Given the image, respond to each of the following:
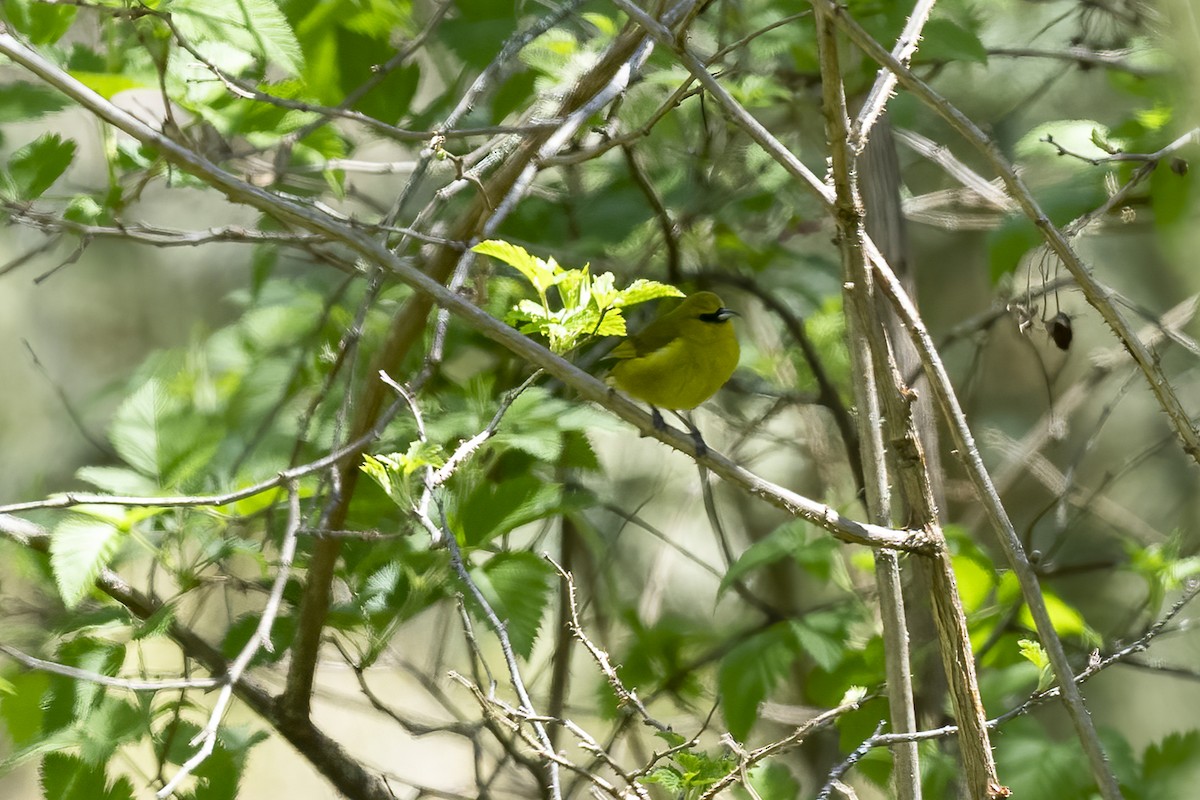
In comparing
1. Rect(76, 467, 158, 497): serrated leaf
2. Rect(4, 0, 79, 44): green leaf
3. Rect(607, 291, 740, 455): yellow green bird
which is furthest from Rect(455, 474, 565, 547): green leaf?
Rect(4, 0, 79, 44): green leaf

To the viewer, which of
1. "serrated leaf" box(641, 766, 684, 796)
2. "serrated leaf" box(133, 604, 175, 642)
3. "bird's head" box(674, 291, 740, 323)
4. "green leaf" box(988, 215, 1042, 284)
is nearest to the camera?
"serrated leaf" box(641, 766, 684, 796)

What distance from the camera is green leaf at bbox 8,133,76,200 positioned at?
2.01 metres

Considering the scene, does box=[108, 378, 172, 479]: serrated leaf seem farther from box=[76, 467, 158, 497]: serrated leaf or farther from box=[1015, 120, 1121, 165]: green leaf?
box=[1015, 120, 1121, 165]: green leaf

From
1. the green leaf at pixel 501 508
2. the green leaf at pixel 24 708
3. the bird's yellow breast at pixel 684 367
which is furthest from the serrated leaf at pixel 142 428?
the bird's yellow breast at pixel 684 367

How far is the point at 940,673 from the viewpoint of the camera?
2.25m

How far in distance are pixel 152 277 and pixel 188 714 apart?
218 centimetres

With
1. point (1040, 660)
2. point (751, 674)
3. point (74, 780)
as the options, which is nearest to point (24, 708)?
point (74, 780)

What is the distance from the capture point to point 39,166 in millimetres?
2025

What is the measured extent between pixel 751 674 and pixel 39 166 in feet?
5.57

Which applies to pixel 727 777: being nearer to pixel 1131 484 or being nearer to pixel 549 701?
pixel 549 701

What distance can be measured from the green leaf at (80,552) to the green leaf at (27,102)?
2.58ft

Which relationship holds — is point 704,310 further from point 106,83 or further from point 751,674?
point 106,83

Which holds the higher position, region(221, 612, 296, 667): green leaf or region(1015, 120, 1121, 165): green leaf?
region(1015, 120, 1121, 165): green leaf

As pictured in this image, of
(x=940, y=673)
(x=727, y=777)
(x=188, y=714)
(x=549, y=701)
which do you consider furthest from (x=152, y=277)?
(x=727, y=777)
